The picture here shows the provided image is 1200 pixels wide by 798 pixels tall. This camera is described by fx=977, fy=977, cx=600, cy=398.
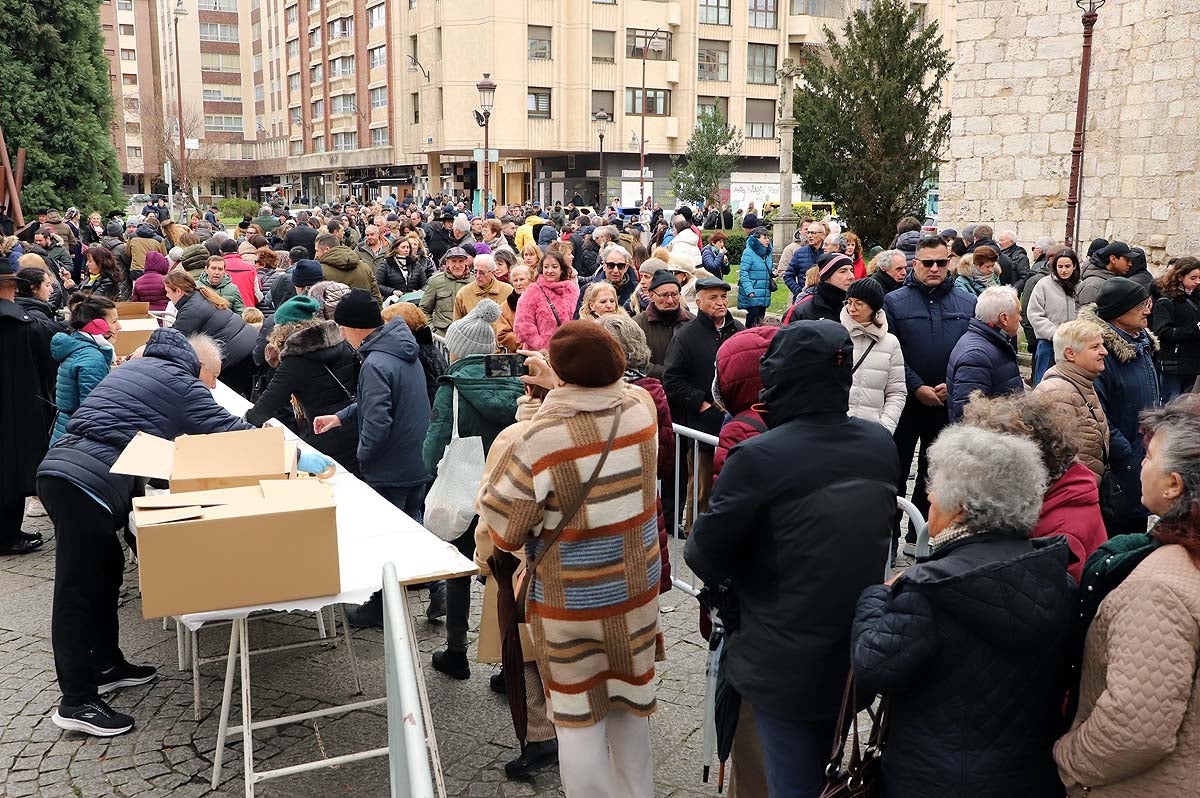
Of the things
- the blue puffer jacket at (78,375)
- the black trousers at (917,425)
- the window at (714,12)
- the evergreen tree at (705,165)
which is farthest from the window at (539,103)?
the blue puffer jacket at (78,375)

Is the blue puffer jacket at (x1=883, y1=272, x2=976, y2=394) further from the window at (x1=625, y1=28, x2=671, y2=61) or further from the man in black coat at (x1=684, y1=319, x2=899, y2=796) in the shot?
the window at (x1=625, y1=28, x2=671, y2=61)

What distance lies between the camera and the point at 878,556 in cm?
282

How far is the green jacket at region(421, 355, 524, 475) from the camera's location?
4496mm

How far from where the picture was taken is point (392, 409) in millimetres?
5328

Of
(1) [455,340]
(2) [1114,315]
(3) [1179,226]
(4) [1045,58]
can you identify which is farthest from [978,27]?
(1) [455,340]

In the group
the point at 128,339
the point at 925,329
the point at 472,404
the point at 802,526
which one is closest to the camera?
the point at 802,526

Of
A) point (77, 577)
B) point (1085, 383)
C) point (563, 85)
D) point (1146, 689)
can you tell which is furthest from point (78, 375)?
point (563, 85)

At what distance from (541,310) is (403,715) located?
6.13m

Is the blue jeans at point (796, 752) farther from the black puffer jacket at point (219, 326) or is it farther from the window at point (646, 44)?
the window at point (646, 44)

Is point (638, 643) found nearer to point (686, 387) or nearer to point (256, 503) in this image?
point (256, 503)

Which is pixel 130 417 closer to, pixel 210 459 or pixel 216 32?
pixel 210 459

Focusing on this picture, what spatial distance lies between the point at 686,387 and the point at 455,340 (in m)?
1.93

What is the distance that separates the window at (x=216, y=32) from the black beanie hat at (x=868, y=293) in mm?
93057

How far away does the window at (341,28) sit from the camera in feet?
212
